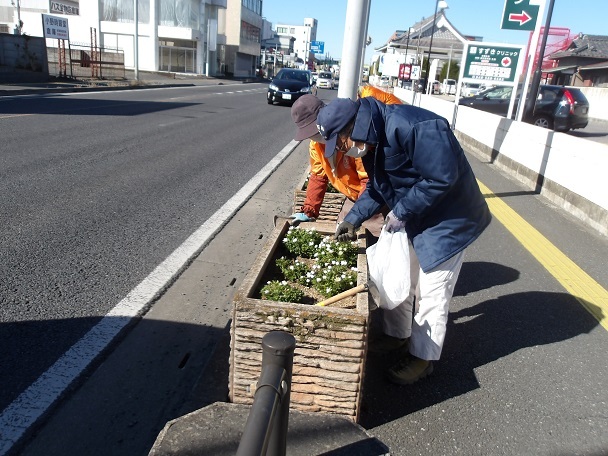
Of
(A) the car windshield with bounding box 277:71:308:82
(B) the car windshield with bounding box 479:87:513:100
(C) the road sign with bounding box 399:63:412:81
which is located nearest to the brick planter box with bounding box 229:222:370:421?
(B) the car windshield with bounding box 479:87:513:100

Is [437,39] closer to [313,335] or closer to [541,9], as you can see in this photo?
[541,9]

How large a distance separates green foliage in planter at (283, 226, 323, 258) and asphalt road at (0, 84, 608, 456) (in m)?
0.66

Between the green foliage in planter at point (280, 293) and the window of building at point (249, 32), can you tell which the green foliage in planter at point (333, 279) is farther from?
the window of building at point (249, 32)

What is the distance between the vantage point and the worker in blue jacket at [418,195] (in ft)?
8.39

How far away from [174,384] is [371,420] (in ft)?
3.52

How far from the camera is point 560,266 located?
5195 mm

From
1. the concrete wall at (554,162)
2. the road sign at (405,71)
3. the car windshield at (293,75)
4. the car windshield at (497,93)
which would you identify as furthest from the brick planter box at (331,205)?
the road sign at (405,71)

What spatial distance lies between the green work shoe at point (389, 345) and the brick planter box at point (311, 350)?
760mm

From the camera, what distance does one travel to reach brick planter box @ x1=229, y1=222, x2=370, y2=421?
246 centimetres

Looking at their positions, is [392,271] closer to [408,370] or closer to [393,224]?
[393,224]

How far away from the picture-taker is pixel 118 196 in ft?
21.5

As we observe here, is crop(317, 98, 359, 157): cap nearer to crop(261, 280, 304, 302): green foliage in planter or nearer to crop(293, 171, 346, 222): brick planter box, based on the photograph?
crop(261, 280, 304, 302): green foliage in planter

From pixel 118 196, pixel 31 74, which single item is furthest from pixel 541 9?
pixel 31 74

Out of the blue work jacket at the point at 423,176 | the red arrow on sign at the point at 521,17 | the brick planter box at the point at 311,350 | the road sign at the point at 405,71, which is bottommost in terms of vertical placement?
the brick planter box at the point at 311,350
